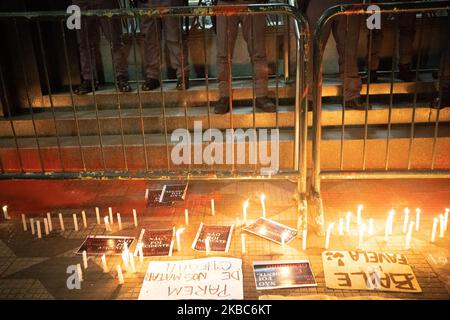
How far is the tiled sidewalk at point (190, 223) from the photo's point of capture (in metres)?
3.36

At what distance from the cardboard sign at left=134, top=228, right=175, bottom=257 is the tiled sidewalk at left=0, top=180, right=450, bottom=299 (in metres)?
0.12

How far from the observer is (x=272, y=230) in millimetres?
4090

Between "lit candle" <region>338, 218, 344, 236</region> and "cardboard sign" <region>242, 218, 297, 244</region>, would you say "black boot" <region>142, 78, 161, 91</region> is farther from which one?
"lit candle" <region>338, 218, 344, 236</region>

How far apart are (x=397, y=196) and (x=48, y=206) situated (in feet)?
12.8

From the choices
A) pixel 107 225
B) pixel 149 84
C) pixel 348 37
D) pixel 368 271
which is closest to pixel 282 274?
pixel 368 271

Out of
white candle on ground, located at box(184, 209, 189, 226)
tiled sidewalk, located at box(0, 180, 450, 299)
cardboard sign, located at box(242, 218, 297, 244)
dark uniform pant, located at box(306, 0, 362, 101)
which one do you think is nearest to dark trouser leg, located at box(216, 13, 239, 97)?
dark uniform pant, located at box(306, 0, 362, 101)

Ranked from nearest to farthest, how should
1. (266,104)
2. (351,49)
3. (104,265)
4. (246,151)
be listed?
(104,265) → (246,151) → (351,49) → (266,104)

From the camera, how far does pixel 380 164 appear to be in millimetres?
5082

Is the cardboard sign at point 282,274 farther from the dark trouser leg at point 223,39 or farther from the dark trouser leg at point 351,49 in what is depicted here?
the dark trouser leg at point 223,39

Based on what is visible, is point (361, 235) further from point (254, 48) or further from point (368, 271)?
point (254, 48)

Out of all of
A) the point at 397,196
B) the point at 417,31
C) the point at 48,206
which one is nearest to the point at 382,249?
the point at 397,196

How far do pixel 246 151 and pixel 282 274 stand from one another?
2004 millimetres

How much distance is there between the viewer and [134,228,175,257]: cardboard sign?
3789 millimetres
